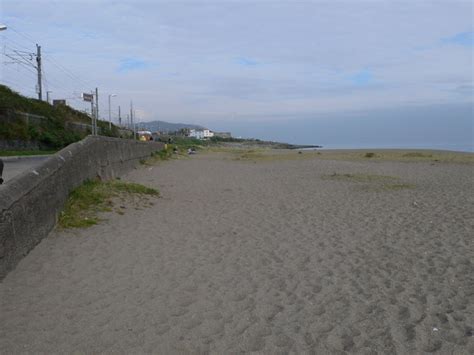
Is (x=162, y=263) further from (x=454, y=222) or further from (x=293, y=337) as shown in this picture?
(x=454, y=222)

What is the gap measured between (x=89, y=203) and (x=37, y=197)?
2.66 m

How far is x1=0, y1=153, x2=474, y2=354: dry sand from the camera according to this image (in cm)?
394

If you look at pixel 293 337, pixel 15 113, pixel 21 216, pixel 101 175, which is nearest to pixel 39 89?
pixel 15 113

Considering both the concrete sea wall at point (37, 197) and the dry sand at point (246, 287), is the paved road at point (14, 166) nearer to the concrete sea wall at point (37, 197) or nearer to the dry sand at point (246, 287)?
the concrete sea wall at point (37, 197)

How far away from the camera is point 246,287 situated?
5281mm

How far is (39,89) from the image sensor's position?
143ft

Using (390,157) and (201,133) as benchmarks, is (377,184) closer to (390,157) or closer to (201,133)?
(390,157)

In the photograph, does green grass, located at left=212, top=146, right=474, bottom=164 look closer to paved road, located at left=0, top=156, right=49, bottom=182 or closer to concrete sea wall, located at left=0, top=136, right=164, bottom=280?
paved road, located at left=0, top=156, right=49, bottom=182

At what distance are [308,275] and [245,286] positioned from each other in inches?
35.5

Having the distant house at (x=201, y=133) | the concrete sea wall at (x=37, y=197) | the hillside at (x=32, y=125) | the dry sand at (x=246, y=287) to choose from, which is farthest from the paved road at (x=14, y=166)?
the distant house at (x=201, y=133)

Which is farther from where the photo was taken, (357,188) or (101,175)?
(357,188)

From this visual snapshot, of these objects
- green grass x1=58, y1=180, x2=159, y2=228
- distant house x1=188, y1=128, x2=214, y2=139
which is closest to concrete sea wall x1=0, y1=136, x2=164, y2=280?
green grass x1=58, y1=180, x2=159, y2=228

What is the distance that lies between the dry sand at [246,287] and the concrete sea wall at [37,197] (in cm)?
23

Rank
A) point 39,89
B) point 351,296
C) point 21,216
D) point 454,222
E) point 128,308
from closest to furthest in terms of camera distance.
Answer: point 128,308, point 351,296, point 21,216, point 454,222, point 39,89
